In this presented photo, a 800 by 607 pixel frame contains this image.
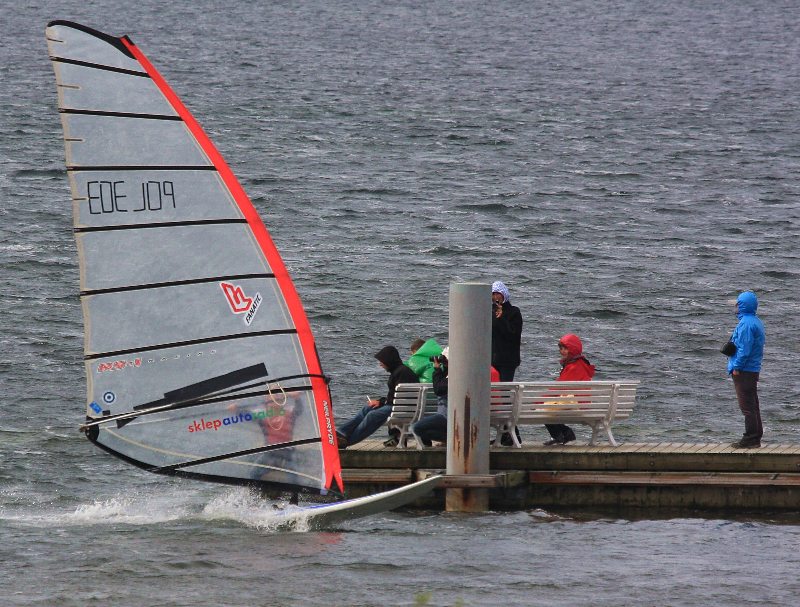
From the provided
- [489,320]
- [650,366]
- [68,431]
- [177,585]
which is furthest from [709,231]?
[177,585]

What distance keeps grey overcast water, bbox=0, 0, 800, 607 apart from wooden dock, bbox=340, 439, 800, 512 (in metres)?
0.21

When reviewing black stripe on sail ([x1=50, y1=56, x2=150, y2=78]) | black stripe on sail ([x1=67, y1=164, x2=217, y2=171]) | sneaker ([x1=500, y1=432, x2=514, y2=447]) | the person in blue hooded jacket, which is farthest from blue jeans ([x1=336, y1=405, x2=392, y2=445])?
black stripe on sail ([x1=50, y1=56, x2=150, y2=78])

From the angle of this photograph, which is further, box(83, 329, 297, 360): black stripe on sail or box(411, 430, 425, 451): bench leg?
box(411, 430, 425, 451): bench leg

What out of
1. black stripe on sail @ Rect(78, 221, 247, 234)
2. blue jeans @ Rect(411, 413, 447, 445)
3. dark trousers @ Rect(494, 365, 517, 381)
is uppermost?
black stripe on sail @ Rect(78, 221, 247, 234)

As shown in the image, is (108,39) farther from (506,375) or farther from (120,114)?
(506,375)

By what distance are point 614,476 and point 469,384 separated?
1.62 meters

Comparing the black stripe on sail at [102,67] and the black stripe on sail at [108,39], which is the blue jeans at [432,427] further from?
the black stripe on sail at [108,39]

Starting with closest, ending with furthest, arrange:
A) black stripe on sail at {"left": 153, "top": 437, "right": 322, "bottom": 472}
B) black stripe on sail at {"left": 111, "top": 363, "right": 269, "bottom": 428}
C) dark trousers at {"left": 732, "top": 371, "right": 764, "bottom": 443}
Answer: black stripe on sail at {"left": 111, "top": 363, "right": 269, "bottom": 428}
black stripe on sail at {"left": 153, "top": 437, "right": 322, "bottom": 472}
dark trousers at {"left": 732, "top": 371, "right": 764, "bottom": 443}

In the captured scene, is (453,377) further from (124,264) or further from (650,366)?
(650,366)

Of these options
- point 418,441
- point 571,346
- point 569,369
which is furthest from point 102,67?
point 569,369

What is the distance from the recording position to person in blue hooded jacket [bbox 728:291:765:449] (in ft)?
46.0

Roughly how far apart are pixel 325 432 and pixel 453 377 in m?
1.29

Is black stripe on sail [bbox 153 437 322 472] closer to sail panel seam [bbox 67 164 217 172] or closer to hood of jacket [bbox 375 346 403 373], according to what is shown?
hood of jacket [bbox 375 346 403 373]

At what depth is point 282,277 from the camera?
1298 centimetres
